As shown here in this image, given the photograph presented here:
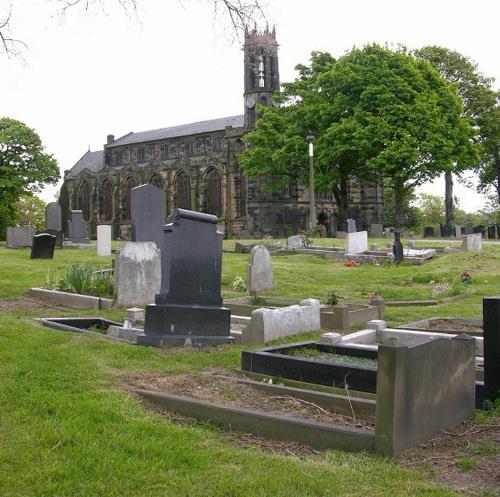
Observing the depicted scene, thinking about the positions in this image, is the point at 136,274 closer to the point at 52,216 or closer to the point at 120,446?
the point at 120,446

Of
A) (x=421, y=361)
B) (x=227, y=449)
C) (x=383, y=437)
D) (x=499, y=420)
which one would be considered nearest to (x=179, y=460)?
(x=227, y=449)

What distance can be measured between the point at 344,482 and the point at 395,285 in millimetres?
12830

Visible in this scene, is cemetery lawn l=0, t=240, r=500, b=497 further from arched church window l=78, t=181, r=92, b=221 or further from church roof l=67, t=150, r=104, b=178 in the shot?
church roof l=67, t=150, r=104, b=178

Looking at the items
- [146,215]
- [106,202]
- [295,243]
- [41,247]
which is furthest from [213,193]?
[146,215]

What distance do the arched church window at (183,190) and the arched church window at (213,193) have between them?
8.50 ft

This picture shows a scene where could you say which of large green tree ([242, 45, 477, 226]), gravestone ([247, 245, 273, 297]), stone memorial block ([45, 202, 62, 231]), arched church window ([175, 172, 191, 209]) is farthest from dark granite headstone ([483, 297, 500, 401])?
arched church window ([175, 172, 191, 209])

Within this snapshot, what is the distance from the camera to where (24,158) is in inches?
2032

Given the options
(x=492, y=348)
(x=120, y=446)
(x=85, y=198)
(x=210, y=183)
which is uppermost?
(x=210, y=183)

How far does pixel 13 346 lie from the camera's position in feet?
24.8

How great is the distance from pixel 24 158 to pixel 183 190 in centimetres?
1627

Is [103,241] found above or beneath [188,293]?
above

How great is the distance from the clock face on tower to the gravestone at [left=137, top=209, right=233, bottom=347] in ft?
154

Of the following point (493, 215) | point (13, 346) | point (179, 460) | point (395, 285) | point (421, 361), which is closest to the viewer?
point (179, 460)

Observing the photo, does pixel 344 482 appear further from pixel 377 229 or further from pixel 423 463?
pixel 377 229
